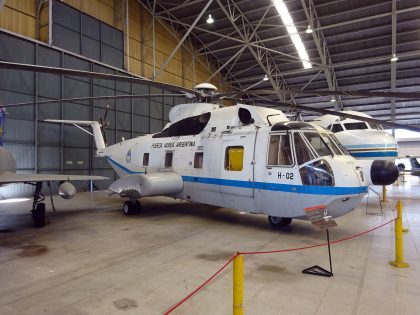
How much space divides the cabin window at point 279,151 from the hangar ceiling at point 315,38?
12.9 meters

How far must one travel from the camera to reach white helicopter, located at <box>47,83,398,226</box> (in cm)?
613

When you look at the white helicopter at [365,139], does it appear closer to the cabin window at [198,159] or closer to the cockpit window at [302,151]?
the cockpit window at [302,151]

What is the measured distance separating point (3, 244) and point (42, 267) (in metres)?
1.97

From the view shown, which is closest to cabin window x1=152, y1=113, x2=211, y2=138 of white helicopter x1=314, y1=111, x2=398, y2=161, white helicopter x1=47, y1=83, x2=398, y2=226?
white helicopter x1=47, y1=83, x2=398, y2=226

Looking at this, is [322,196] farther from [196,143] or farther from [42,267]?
[42,267]

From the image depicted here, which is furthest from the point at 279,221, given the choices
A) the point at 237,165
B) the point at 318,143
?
the point at 318,143

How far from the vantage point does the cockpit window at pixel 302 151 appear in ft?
20.3

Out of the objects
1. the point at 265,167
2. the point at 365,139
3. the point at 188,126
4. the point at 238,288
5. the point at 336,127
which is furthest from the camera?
the point at 336,127

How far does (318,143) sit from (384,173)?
1.49 meters

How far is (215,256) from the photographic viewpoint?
5.36 metres

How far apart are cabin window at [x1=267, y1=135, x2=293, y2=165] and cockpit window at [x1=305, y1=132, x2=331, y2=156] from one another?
442 mm

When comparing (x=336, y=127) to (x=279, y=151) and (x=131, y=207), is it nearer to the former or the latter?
(x=279, y=151)

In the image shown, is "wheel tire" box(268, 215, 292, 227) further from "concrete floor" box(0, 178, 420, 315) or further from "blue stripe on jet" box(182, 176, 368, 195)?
"blue stripe on jet" box(182, 176, 368, 195)

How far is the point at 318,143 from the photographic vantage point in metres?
A: 6.36
